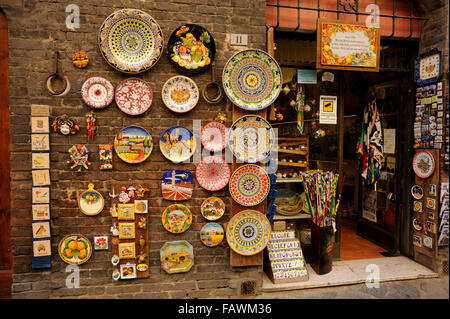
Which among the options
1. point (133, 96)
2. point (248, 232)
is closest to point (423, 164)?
point (248, 232)

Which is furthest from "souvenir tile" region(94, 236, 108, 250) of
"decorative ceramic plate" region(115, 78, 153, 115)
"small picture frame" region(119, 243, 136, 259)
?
"decorative ceramic plate" region(115, 78, 153, 115)

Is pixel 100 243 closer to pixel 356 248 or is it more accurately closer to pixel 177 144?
pixel 177 144

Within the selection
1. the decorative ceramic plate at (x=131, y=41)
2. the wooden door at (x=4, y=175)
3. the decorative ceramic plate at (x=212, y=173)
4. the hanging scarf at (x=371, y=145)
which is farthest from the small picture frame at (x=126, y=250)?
the hanging scarf at (x=371, y=145)

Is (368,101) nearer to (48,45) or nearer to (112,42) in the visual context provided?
(112,42)

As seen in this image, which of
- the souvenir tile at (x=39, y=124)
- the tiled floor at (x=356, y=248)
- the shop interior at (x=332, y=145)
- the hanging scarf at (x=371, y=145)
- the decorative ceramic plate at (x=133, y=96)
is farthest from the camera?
the hanging scarf at (x=371, y=145)

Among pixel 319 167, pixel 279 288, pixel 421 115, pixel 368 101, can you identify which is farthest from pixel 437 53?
pixel 279 288

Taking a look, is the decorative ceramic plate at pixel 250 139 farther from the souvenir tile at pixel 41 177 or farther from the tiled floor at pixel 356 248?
the tiled floor at pixel 356 248

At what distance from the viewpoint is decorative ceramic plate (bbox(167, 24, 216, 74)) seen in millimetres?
2781

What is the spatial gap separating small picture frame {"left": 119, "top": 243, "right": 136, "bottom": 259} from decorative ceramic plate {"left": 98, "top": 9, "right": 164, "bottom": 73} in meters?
1.77

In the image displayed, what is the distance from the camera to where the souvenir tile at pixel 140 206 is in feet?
9.22

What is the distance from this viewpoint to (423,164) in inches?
138

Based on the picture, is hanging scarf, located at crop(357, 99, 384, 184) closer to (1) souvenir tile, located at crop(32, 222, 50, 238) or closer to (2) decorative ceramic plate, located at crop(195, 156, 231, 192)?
(2) decorative ceramic plate, located at crop(195, 156, 231, 192)

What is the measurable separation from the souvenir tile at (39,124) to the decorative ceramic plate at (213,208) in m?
1.73
